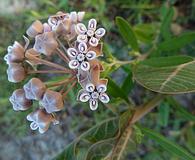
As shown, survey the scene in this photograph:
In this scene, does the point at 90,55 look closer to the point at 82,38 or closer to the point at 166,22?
the point at 82,38

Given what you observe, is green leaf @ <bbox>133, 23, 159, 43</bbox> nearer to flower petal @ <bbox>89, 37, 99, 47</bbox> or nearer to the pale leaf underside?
the pale leaf underside

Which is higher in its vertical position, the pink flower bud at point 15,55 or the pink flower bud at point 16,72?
the pink flower bud at point 15,55

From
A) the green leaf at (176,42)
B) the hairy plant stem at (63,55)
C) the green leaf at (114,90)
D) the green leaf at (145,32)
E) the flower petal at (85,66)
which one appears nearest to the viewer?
the flower petal at (85,66)

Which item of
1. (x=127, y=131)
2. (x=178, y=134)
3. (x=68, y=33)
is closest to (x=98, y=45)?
(x=68, y=33)

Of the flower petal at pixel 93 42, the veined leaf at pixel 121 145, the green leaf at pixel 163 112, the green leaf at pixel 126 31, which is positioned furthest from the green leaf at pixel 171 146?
the green leaf at pixel 163 112

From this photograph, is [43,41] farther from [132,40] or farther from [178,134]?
[178,134]

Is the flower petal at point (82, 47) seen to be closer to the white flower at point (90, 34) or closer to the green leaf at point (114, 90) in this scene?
the white flower at point (90, 34)

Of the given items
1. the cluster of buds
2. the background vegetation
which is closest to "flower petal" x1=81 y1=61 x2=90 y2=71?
the cluster of buds
